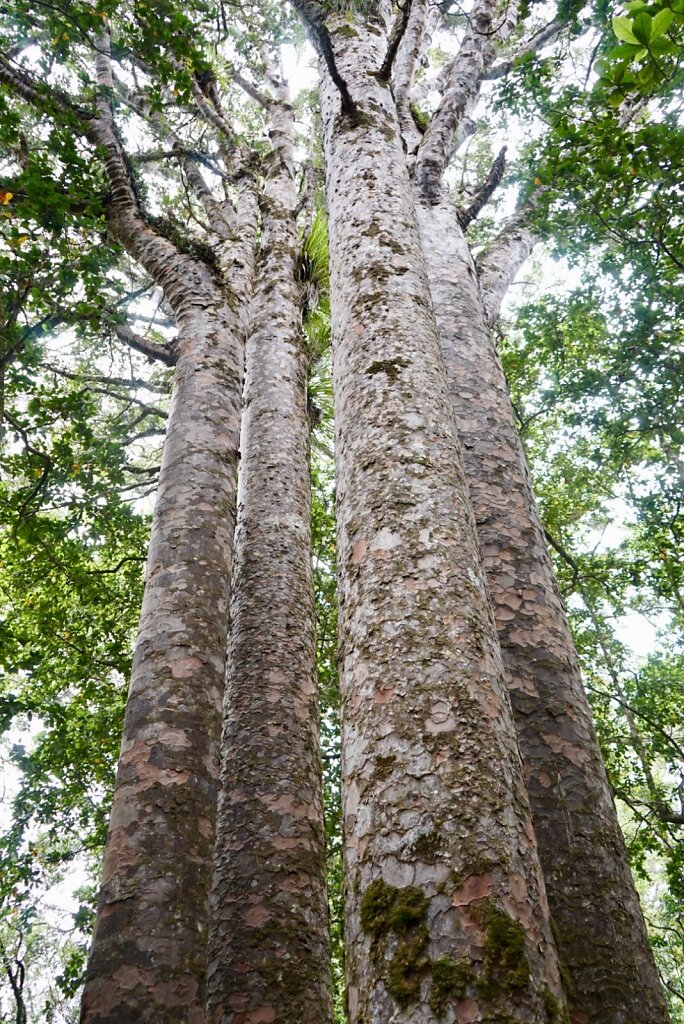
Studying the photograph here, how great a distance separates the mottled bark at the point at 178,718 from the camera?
2.15 metres

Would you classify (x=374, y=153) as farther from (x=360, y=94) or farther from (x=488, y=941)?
(x=488, y=941)

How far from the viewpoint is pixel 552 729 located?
2.20m

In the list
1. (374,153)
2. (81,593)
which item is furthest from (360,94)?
(81,593)

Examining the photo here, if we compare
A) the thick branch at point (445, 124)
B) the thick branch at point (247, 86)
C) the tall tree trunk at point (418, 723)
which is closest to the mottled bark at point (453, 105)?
the thick branch at point (445, 124)

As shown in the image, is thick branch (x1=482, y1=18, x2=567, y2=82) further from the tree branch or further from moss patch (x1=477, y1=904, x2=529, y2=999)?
moss patch (x1=477, y1=904, x2=529, y2=999)

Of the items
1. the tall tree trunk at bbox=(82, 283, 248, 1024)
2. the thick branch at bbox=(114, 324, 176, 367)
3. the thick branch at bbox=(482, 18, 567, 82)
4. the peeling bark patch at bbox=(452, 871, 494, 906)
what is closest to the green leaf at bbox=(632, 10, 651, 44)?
the peeling bark patch at bbox=(452, 871, 494, 906)

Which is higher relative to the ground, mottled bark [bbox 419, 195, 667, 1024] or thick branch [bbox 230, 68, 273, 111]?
thick branch [bbox 230, 68, 273, 111]

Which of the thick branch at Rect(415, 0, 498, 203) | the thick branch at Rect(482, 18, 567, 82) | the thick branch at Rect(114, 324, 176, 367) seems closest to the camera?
the thick branch at Rect(415, 0, 498, 203)

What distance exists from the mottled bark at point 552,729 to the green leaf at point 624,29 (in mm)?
1540

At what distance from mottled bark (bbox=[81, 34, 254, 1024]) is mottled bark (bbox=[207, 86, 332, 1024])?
52cm

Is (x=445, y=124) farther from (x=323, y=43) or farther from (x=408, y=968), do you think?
(x=408, y=968)

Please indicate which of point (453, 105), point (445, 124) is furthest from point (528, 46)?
point (445, 124)

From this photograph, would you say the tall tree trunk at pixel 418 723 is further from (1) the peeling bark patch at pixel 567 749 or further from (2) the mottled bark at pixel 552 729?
(1) the peeling bark patch at pixel 567 749

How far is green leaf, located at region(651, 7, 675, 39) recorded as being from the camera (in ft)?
6.20
